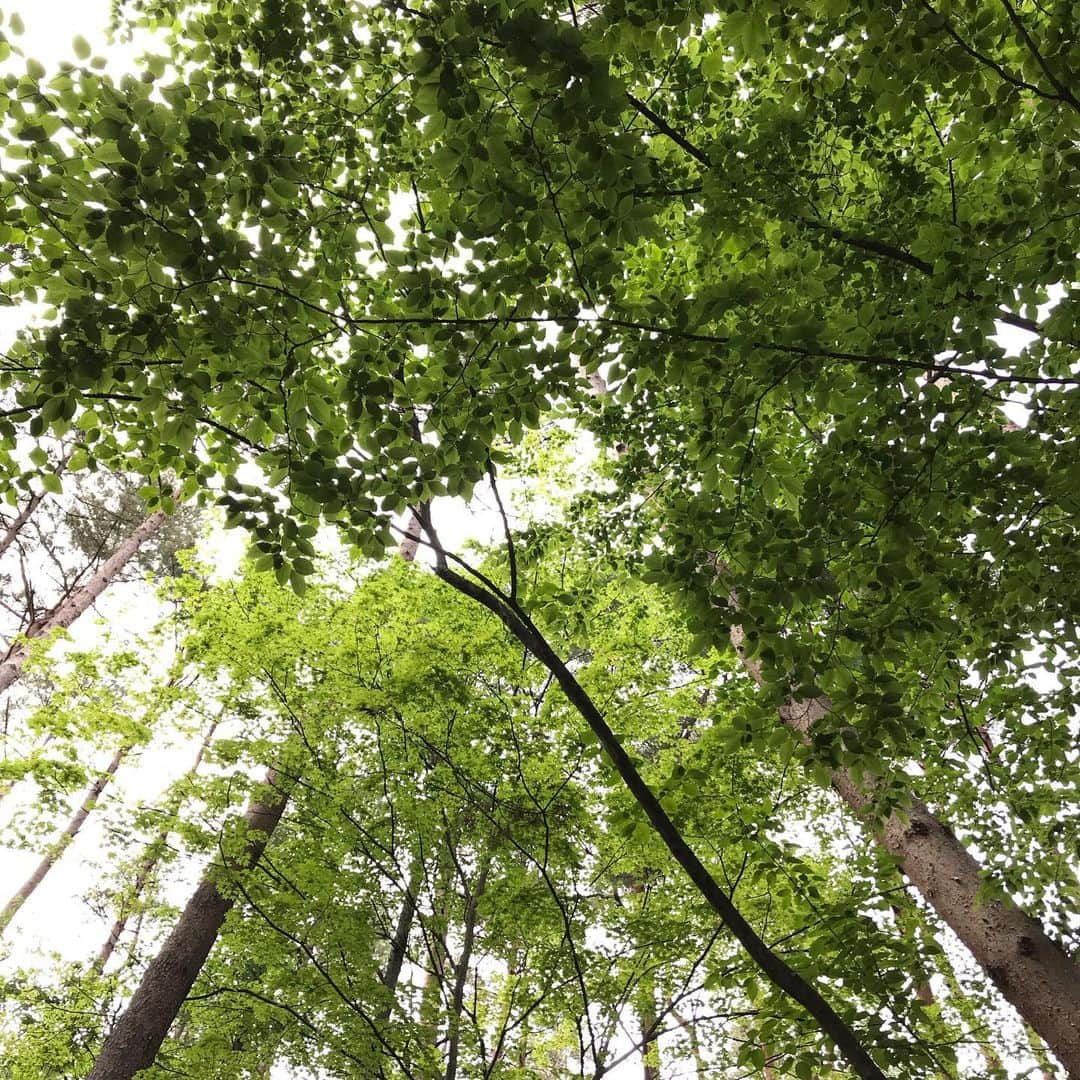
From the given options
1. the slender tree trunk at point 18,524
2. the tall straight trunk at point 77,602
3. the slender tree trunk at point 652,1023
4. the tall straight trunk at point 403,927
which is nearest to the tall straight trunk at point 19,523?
the slender tree trunk at point 18,524

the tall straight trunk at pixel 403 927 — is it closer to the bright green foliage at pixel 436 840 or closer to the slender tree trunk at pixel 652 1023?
the bright green foliage at pixel 436 840

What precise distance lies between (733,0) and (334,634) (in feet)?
15.1

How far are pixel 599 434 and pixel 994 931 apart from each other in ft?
12.4

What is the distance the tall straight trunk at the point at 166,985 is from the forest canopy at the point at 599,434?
127cm

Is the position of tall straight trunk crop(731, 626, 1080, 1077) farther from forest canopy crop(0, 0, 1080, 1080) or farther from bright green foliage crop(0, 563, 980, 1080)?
bright green foliage crop(0, 563, 980, 1080)

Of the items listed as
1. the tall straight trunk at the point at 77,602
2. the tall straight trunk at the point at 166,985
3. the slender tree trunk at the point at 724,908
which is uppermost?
the tall straight trunk at the point at 77,602

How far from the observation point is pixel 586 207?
1888 mm

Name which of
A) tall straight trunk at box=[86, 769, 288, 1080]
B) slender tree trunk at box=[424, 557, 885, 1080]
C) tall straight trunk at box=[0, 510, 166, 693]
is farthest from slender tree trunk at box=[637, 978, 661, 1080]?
tall straight trunk at box=[0, 510, 166, 693]

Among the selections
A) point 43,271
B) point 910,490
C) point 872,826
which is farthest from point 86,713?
point 910,490

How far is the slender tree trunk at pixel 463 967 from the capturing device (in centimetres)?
Result: 406

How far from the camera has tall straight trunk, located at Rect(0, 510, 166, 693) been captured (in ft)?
32.6

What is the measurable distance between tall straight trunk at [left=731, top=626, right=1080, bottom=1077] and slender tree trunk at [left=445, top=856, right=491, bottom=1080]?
8.19 feet

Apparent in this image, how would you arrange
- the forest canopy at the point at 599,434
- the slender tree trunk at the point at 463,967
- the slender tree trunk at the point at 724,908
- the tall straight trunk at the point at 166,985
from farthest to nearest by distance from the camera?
the tall straight trunk at the point at 166,985 < the slender tree trunk at the point at 463,967 < the forest canopy at the point at 599,434 < the slender tree trunk at the point at 724,908

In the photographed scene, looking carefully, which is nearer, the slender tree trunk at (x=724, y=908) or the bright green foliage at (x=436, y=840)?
the slender tree trunk at (x=724, y=908)
